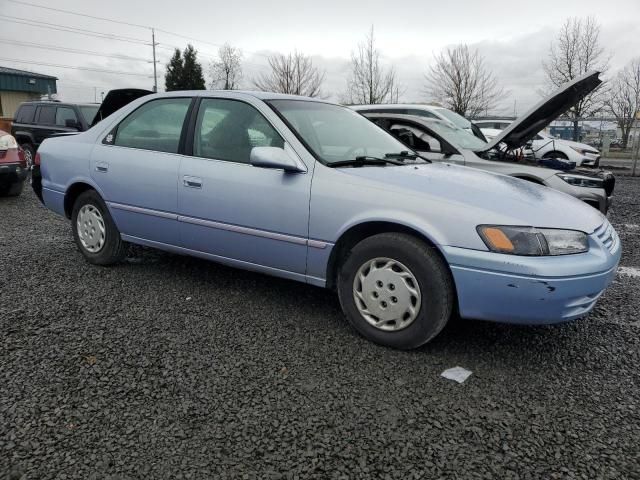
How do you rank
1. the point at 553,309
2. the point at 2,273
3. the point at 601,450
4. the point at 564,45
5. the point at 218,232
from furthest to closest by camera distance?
the point at 564,45, the point at 2,273, the point at 218,232, the point at 553,309, the point at 601,450

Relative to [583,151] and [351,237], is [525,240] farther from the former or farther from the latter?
[583,151]

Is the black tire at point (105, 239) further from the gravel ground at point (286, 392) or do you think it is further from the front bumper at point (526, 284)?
the front bumper at point (526, 284)

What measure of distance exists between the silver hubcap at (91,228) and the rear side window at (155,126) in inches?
26.2

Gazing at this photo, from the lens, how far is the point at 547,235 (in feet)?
8.89

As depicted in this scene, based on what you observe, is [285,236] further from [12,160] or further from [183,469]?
[12,160]

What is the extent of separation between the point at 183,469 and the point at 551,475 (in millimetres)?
1403

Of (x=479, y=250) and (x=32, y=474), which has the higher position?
(x=479, y=250)

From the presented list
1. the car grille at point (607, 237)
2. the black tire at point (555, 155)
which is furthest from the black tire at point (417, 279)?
the black tire at point (555, 155)

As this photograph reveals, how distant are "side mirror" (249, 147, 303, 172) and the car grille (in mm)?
1803

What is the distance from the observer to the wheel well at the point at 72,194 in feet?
15.0

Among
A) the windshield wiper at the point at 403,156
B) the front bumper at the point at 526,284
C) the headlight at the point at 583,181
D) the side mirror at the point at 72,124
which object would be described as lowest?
the front bumper at the point at 526,284

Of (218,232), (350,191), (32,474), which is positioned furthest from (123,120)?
(32,474)

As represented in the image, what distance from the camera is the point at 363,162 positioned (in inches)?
135

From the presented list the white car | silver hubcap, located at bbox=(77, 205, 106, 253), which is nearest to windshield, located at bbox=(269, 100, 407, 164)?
silver hubcap, located at bbox=(77, 205, 106, 253)
